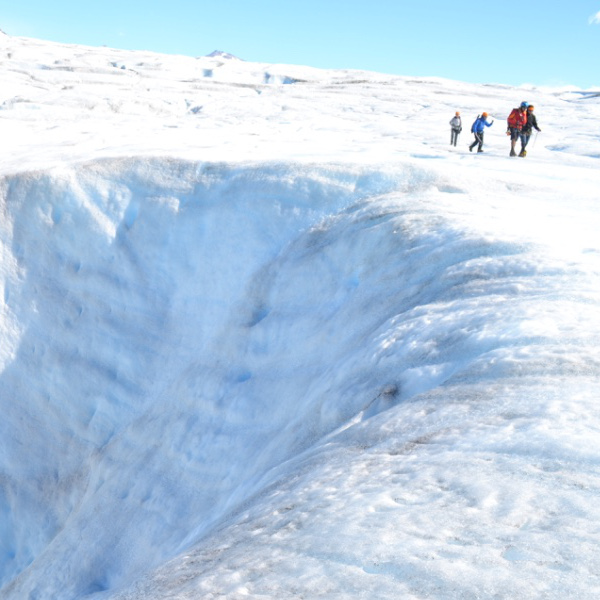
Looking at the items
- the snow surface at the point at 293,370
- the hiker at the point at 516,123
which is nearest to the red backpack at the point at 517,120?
the hiker at the point at 516,123

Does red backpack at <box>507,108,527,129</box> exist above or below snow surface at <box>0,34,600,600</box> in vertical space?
above

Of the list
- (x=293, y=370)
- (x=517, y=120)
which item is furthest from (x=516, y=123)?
(x=293, y=370)

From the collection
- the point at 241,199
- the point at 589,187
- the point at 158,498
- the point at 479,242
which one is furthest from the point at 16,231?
the point at 589,187

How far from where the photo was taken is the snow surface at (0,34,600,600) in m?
3.39

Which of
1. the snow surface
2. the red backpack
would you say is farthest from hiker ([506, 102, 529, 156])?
the snow surface

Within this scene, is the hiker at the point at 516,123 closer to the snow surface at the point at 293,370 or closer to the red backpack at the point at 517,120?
the red backpack at the point at 517,120

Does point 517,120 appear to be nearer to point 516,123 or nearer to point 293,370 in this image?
point 516,123

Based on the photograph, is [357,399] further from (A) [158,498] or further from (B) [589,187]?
(B) [589,187]

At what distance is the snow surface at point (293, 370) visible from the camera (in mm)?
3389

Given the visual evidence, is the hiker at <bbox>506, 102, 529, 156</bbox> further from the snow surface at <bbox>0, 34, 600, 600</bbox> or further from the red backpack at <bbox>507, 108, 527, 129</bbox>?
the snow surface at <bbox>0, 34, 600, 600</bbox>

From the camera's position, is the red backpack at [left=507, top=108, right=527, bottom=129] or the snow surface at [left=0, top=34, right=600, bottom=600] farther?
the red backpack at [left=507, top=108, right=527, bottom=129]

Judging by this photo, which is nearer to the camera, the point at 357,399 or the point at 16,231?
the point at 357,399

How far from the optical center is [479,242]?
23.5 feet

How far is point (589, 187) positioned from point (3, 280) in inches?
422
